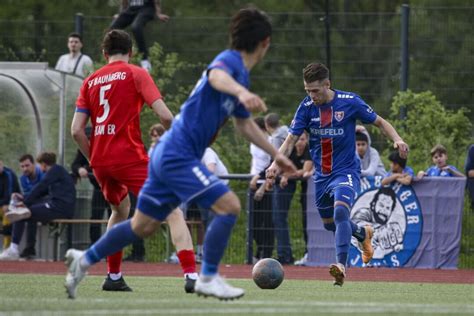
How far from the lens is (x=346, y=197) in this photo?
1193cm

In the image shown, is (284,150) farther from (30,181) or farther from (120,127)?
(30,181)

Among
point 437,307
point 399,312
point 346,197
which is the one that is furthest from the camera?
point 346,197

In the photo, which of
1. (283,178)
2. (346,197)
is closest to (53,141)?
(283,178)

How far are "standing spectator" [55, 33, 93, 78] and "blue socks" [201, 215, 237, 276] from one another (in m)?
12.7

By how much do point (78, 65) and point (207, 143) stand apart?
1267 centimetres

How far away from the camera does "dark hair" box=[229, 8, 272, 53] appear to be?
840 cm

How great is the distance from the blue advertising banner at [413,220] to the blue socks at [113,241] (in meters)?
8.96

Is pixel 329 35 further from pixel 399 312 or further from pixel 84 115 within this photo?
pixel 399 312

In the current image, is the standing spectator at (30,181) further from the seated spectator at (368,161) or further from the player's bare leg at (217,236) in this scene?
the player's bare leg at (217,236)

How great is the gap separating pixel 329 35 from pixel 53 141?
194 inches

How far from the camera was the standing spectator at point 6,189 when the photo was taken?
19.3 meters

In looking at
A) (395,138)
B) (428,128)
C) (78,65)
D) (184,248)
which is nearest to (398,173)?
(428,128)

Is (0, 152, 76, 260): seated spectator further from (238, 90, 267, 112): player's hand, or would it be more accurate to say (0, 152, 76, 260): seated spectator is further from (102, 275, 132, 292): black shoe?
(238, 90, 267, 112): player's hand

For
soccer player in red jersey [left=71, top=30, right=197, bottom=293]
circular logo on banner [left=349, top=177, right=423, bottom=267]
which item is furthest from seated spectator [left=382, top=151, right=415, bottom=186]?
soccer player in red jersey [left=71, top=30, right=197, bottom=293]
